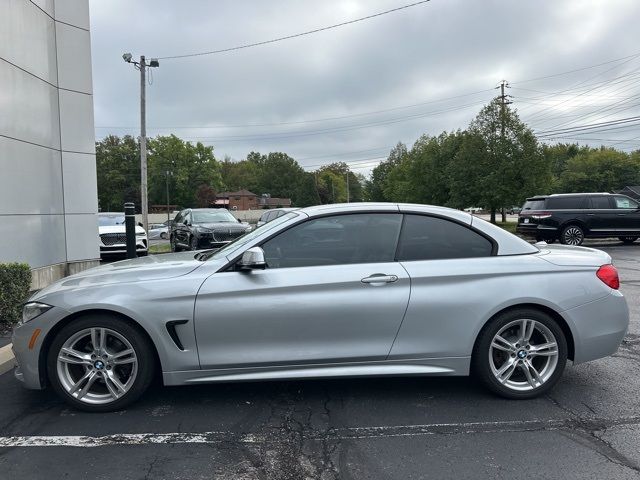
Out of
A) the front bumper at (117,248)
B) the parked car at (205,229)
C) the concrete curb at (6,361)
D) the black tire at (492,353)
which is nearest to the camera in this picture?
the black tire at (492,353)

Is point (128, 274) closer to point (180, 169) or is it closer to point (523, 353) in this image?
point (523, 353)

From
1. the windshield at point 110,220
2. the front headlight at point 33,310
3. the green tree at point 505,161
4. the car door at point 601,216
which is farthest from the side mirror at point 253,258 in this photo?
the green tree at point 505,161

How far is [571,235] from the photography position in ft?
54.1

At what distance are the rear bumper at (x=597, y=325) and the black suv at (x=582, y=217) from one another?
534 inches

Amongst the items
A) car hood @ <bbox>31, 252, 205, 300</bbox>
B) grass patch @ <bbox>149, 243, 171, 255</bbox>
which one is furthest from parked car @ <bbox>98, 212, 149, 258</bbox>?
car hood @ <bbox>31, 252, 205, 300</bbox>

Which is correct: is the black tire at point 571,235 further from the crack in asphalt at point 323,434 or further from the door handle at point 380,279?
the door handle at point 380,279

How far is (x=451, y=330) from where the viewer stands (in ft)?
12.4

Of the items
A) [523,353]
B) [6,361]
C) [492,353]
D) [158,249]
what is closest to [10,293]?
[6,361]

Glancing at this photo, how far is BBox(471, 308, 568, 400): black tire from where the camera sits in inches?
151

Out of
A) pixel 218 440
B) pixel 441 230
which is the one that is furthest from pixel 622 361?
pixel 218 440

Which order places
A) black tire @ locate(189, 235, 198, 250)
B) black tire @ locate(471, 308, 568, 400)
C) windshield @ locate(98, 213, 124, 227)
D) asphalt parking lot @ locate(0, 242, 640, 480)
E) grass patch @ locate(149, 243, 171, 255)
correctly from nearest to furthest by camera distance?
asphalt parking lot @ locate(0, 242, 640, 480), black tire @ locate(471, 308, 568, 400), black tire @ locate(189, 235, 198, 250), windshield @ locate(98, 213, 124, 227), grass patch @ locate(149, 243, 171, 255)

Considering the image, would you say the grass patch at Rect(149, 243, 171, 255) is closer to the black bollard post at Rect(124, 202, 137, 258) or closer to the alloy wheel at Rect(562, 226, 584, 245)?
the black bollard post at Rect(124, 202, 137, 258)

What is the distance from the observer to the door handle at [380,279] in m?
3.71

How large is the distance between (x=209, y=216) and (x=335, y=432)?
1276 cm
